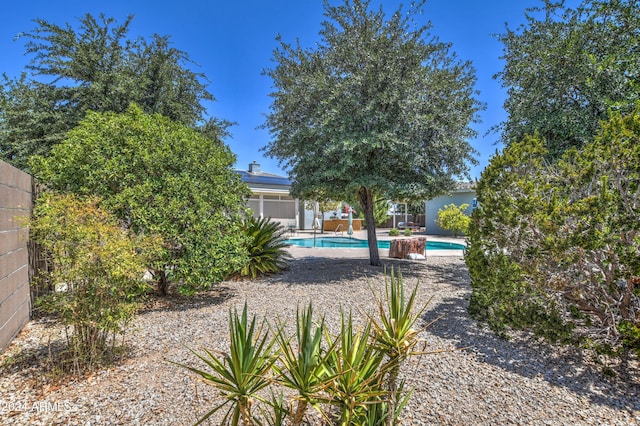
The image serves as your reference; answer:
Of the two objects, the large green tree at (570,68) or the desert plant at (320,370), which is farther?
the large green tree at (570,68)

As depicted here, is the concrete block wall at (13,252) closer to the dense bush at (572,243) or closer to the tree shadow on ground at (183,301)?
the tree shadow on ground at (183,301)

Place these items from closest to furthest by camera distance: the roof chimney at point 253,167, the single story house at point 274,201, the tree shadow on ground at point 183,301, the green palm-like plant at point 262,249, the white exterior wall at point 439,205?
the tree shadow on ground at point 183,301
the green palm-like plant at point 262,249
the single story house at point 274,201
the white exterior wall at point 439,205
the roof chimney at point 253,167

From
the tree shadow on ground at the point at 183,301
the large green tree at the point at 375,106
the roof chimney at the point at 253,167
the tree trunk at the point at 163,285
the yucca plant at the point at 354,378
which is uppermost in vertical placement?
the roof chimney at the point at 253,167

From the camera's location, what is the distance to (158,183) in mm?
6219

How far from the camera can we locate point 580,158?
14.1ft

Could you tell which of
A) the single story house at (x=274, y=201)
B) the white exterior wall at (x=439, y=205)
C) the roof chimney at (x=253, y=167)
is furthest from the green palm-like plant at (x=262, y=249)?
the roof chimney at (x=253, y=167)

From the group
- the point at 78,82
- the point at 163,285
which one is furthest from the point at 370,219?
the point at 78,82

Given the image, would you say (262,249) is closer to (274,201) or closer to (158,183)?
(158,183)

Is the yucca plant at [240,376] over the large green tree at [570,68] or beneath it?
beneath

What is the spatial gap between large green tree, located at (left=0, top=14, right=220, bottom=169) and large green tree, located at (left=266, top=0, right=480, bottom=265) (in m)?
5.15

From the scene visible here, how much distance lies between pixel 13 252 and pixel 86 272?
2.04 meters

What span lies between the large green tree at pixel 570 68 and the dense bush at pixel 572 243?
293 centimetres

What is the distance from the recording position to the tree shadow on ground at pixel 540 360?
3.57 metres

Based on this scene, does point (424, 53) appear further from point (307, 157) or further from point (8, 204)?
point (8, 204)
